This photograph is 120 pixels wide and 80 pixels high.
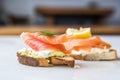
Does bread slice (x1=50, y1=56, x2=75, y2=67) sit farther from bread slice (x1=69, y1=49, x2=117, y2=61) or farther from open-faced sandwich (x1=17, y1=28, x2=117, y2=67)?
bread slice (x1=69, y1=49, x2=117, y2=61)

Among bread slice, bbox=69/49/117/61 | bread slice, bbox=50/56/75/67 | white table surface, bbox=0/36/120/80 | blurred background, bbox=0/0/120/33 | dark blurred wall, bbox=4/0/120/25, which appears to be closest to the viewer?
white table surface, bbox=0/36/120/80

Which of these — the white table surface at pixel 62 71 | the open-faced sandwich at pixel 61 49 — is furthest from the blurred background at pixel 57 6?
the white table surface at pixel 62 71

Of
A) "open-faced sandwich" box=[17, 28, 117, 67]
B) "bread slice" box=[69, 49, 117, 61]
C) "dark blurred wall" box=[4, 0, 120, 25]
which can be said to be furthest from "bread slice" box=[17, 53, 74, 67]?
"dark blurred wall" box=[4, 0, 120, 25]

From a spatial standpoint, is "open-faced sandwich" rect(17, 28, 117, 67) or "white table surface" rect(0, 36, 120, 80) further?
"open-faced sandwich" rect(17, 28, 117, 67)

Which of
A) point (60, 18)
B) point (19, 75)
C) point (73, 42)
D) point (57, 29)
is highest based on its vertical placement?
point (60, 18)

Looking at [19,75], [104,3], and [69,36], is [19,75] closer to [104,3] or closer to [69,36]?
[69,36]

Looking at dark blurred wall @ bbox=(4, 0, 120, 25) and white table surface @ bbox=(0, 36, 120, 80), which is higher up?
dark blurred wall @ bbox=(4, 0, 120, 25)

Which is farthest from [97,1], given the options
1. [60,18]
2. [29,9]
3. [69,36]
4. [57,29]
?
[69,36]

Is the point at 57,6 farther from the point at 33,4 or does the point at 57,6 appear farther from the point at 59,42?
the point at 59,42
